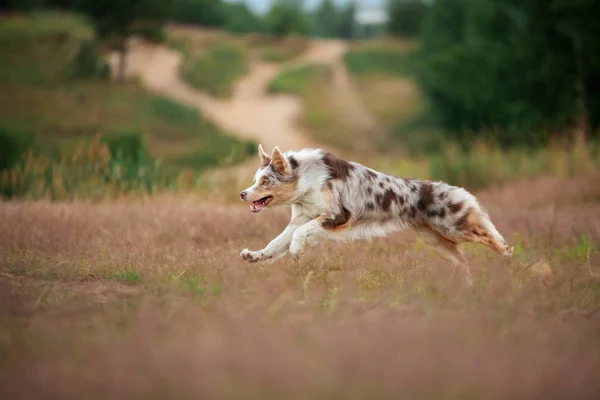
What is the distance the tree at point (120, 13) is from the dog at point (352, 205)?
34.1 metres

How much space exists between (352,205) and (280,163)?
0.98m

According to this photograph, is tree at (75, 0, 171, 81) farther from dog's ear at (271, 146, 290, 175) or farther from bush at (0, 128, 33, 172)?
dog's ear at (271, 146, 290, 175)

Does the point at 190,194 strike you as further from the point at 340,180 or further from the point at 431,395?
the point at 431,395

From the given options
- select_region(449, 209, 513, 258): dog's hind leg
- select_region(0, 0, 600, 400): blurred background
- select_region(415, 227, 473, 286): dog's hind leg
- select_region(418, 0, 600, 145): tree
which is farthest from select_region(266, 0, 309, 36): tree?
select_region(449, 209, 513, 258): dog's hind leg

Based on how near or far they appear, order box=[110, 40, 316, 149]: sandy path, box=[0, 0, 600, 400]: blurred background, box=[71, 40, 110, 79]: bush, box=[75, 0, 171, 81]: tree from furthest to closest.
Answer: box=[71, 40, 110, 79]: bush < box=[75, 0, 171, 81]: tree < box=[110, 40, 316, 149]: sandy path < box=[0, 0, 600, 400]: blurred background

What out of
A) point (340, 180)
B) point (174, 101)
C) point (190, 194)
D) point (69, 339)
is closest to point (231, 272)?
point (340, 180)

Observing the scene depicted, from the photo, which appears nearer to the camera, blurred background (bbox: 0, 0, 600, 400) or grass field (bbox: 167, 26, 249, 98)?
blurred background (bbox: 0, 0, 600, 400)

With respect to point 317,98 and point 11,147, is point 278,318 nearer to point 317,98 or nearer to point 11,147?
point 11,147

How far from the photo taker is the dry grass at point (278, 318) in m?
4.47

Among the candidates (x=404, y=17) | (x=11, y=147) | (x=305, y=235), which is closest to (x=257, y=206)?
(x=305, y=235)

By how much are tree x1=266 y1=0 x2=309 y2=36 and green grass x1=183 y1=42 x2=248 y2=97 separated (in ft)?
56.3

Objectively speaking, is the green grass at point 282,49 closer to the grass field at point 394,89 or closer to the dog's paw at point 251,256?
the grass field at point 394,89

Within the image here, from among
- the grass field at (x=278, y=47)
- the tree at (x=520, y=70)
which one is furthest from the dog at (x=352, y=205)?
the grass field at (x=278, y=47)

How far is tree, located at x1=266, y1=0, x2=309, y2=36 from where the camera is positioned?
72062 millimetres
